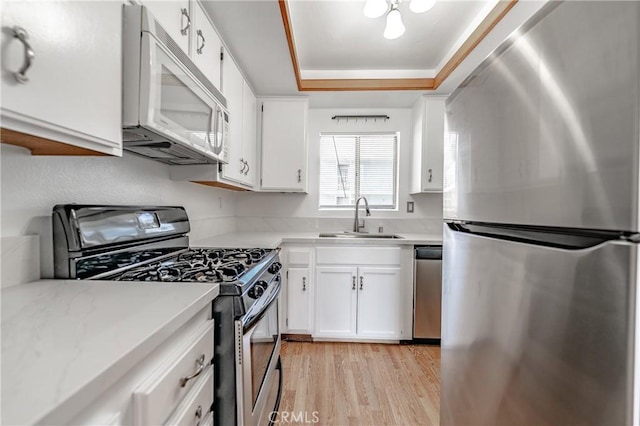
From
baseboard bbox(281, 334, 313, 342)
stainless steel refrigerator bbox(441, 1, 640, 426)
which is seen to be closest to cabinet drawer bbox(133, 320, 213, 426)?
stainless steel refrigerator bbox(441, 1, 640, 426)

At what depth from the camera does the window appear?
2.89 meters

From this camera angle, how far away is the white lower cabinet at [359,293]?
2285 mm

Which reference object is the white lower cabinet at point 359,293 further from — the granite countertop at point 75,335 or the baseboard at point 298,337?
the granite countertop at point 75,335

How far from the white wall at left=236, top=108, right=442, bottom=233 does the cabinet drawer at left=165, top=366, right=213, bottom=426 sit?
2.12 m

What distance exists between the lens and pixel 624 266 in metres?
0.45

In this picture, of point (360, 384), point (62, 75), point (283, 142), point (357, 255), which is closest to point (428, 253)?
point (357, 255)

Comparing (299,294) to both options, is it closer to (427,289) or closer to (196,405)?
(427,289)

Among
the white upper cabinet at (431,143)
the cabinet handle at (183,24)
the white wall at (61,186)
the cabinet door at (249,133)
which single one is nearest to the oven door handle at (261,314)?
the white wall at (61,186)

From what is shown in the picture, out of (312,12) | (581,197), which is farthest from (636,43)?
(312,12)

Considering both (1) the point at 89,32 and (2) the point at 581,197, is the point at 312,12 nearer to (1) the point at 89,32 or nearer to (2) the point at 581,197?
(1) the point at 89,32

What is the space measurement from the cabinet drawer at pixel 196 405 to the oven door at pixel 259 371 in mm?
95

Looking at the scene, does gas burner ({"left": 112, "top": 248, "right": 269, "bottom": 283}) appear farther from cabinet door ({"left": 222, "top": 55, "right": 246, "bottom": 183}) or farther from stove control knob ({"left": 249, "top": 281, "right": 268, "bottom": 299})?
cabinet door ({"left": 222, "top": 55, "right": 246, "bottom": 183})

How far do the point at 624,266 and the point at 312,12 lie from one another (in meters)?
2.00

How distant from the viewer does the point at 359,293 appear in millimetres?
2301
